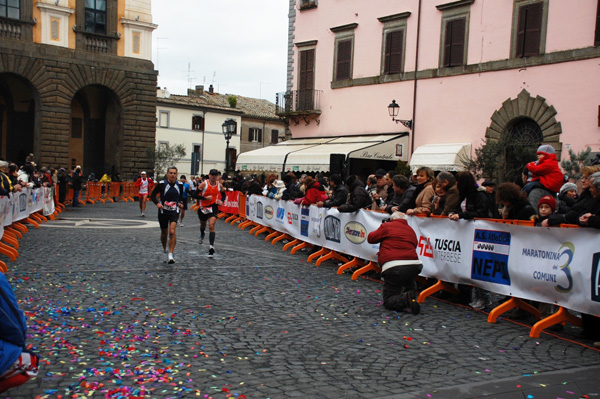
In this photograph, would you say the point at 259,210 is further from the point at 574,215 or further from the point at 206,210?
the point at 574,215

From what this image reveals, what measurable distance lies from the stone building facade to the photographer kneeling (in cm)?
2866

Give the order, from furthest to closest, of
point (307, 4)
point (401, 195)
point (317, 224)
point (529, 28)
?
point (307, 4) < point (529, 28) < point (317, 224) < point (401, 195)

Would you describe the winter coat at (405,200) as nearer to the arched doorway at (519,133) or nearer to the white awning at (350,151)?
the arched doorway at (519,133)

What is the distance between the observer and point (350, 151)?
25.3 m

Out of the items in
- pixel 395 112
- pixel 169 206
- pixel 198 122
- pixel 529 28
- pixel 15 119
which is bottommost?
pixel 169 206

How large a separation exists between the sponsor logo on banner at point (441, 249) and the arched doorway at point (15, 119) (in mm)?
33451

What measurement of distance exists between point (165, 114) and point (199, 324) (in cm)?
5555

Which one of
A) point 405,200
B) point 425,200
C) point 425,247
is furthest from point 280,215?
point 425,247

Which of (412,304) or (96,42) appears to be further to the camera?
(96,42)

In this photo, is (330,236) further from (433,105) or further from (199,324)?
(433,105)

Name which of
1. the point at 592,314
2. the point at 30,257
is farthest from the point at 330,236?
the point at 592,314

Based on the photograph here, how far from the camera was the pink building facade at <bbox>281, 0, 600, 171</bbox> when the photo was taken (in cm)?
2017

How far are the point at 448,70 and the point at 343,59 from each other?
6.13 metres

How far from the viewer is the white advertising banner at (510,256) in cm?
673
